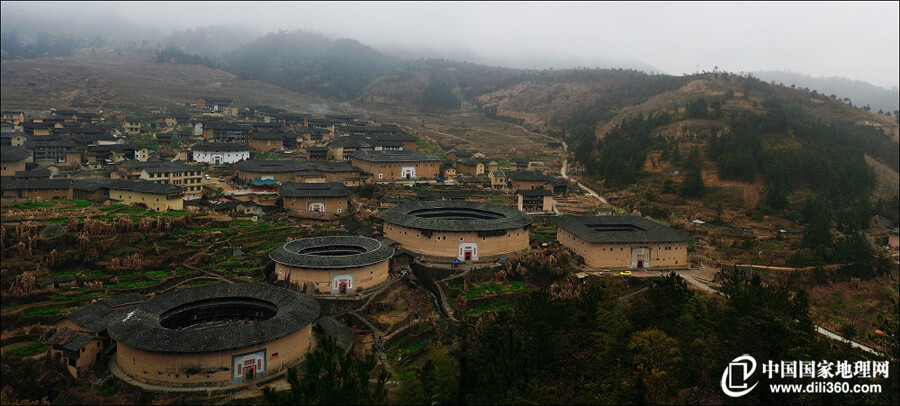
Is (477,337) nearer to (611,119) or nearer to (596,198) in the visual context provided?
(596,198)

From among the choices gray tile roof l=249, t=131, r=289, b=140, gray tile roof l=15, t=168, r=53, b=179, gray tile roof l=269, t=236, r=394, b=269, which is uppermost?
gray tile roof l=249, t=131, r=289, b=140

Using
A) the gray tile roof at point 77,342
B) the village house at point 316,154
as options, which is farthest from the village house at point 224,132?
the gray tile roof at point 77,342

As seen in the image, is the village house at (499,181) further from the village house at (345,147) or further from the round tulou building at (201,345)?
the round tulou building at (201,345)


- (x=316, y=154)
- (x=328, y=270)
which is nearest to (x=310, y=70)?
(x=316, y=154)

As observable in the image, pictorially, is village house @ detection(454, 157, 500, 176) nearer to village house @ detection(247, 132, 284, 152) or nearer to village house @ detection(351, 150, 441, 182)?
village house @ detection(351, 150, 441, 182)

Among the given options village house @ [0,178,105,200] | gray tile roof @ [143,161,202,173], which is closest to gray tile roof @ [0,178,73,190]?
village house @ [0,178,105,200]

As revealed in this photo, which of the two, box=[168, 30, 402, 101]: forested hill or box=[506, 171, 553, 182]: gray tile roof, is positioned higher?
box=[168, 30, 402, 101]: forested hill

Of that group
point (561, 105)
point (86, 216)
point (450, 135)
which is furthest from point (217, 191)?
point (561, 105)
